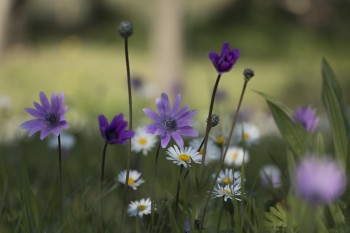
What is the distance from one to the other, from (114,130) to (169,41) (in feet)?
25.6

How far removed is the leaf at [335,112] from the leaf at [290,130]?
0.09m

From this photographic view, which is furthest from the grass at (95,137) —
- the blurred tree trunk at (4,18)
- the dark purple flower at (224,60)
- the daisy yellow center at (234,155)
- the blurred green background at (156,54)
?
the blurred tree trunk at (4,18)

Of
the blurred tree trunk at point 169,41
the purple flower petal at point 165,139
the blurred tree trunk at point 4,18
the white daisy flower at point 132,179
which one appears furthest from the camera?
the blurred tree trunk at point 4,18

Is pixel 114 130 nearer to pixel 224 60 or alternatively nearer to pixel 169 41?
pixel 224 60

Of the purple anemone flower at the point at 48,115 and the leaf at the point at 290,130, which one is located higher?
the purple anemone flower at the point at 48,115

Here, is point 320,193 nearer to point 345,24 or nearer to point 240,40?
point 345,24

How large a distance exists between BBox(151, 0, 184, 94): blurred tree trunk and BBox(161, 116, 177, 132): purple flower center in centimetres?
738

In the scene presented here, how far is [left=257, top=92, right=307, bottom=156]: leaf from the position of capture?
1.69 m

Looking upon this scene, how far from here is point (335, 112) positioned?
169 centimetres

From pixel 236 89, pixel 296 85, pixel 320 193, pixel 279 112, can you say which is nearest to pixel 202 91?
pixel 236 89

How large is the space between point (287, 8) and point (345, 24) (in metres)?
2.90

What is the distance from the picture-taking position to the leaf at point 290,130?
1.69 meters

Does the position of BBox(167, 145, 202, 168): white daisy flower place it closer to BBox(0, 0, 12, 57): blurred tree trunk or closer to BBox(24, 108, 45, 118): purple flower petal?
BBox(24, 108, 45, 118): purple flower petal

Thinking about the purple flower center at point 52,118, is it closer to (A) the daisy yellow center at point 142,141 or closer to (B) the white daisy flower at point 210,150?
(B) the white daisy flower at point 210,150
